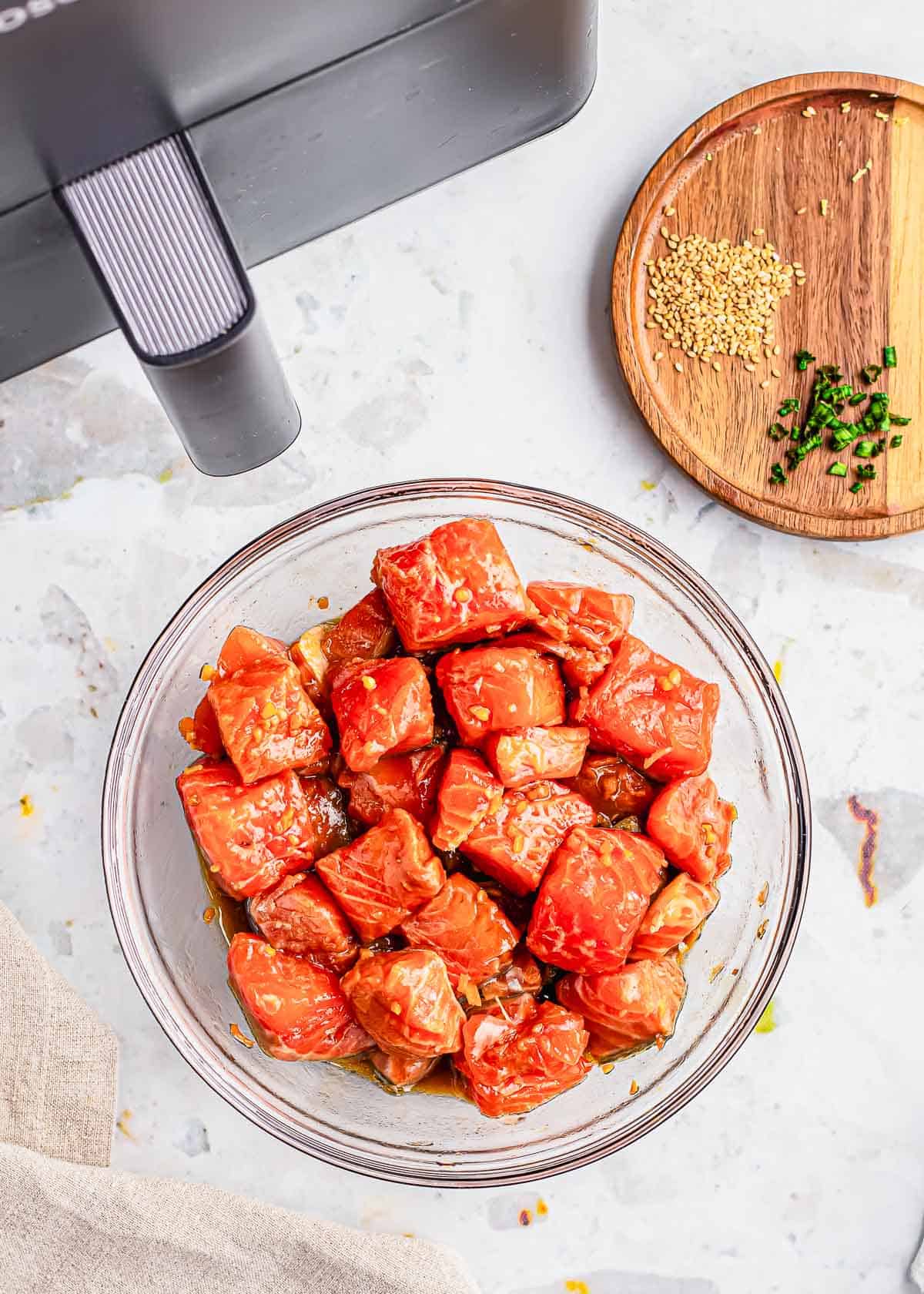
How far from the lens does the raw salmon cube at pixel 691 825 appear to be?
1.49m

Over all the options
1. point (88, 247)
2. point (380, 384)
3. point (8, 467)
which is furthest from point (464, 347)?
point (88, 247)

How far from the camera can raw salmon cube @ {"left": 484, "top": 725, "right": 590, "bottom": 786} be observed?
4.67 feet

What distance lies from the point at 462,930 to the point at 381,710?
0.99ft

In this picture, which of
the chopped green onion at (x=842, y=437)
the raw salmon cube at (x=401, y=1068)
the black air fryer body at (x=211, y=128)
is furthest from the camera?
the chopped green onion at (x=842, y=437)

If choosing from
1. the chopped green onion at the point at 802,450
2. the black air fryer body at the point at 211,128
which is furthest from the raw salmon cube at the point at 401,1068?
the chopped green onion at the point at 802,450

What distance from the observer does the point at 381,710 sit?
1401 millimetres

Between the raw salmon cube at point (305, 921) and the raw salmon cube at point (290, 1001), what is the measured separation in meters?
0.02

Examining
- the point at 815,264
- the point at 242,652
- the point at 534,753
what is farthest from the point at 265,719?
the point at 815,264

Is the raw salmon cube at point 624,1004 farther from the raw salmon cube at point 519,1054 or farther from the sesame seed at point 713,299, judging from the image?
the sesame seed at point 713,299

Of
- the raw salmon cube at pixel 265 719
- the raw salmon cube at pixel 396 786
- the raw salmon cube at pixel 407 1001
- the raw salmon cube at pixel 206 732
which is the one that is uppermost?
the raw salmon cube at pixel 265 719

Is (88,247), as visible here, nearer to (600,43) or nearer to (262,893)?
(262,893)

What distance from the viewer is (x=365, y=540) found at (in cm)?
174

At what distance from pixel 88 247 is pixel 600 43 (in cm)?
119

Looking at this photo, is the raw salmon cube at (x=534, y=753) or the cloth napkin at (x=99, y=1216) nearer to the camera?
the raw salmon cube at (x=534, y=753)
